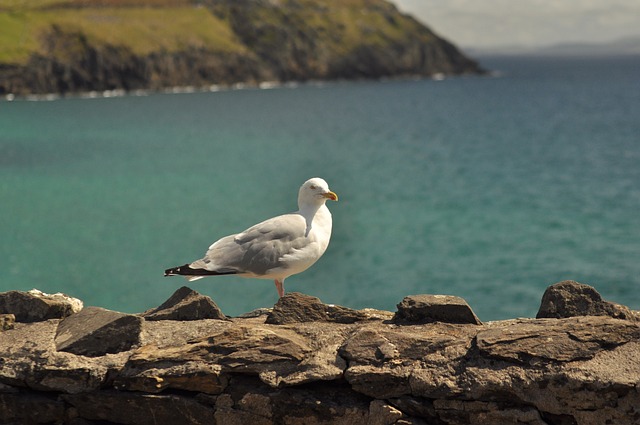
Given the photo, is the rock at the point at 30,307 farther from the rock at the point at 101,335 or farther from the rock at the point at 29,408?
the rock at the point at 29,408

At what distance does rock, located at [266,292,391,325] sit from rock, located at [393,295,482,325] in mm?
366

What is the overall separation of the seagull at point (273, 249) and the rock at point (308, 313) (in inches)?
44.7

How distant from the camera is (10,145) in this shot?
74438mm

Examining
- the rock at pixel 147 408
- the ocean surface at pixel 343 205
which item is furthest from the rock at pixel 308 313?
the ocean surface at pixel 343 205

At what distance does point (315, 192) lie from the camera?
1007 cm

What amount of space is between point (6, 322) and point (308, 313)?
3069 mm

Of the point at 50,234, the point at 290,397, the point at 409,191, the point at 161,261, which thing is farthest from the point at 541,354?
the point at 409,191

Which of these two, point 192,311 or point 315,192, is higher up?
point 315,192

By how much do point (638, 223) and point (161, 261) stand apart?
2333cm

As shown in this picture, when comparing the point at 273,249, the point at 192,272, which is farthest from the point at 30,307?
the point at 273,249

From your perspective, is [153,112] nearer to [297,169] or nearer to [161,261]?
[297,169]

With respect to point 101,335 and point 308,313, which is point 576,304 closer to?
point 308,313

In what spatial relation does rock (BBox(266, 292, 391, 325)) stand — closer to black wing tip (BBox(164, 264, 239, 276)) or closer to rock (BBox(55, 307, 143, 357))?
black wing tip (BBox(164, 264, 239, 276))

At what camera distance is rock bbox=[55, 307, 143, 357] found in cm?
818
